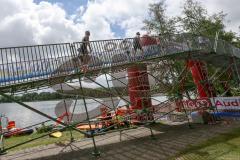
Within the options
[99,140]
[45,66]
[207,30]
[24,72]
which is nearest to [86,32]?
[45,66]

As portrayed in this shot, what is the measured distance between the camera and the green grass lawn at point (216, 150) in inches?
416

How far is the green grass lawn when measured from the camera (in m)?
10.6

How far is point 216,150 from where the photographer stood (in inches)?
448

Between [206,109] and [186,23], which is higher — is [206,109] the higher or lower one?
the lower one

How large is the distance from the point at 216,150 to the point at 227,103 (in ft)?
23.7

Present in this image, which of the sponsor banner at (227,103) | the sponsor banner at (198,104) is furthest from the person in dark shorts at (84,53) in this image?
the sponsor banner at (227,103)

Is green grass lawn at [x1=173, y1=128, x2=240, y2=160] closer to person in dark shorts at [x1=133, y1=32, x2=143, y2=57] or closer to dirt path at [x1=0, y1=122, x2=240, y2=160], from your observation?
dirt path at [x1=0, y1=122, x2=240, y2=160]

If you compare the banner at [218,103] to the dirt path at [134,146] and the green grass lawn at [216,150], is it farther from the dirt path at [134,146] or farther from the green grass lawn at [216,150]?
the green grass lawn at [216,150]

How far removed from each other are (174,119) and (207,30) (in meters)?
22.6

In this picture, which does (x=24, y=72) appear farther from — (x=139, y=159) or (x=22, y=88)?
(x=139, y=159)

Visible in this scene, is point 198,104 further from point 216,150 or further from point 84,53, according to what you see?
point 84,53

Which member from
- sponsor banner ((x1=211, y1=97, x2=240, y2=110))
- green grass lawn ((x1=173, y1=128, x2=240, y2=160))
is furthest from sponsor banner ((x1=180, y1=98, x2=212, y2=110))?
green grass lawn ((x1=173, y1=128, x2=240, y2=160))

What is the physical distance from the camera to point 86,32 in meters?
14.8

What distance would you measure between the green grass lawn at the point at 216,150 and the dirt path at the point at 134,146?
0.54m
